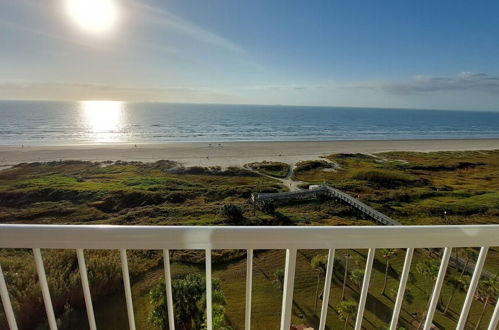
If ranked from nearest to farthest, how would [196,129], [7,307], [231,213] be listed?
[7,307], [231,213], [196,129]

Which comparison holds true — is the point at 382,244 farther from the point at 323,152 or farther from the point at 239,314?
the point at 323,152

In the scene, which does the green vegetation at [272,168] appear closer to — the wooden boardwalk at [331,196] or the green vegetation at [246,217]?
the green vegetation at [246,217]

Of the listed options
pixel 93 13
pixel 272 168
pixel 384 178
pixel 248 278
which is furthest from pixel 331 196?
pixel 248 278

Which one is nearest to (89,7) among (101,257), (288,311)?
(101,257)

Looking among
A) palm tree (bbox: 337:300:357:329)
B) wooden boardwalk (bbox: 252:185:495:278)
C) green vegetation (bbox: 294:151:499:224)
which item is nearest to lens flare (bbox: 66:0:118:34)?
palm tree (bbox: 337:300:357:329)

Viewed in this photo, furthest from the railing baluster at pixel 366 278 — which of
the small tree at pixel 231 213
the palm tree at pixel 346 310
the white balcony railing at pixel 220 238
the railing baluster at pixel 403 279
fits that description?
the small tree at pixel 231 213

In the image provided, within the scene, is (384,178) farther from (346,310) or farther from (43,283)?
(43,283)

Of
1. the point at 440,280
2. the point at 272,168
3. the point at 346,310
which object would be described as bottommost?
the point at 272,168
